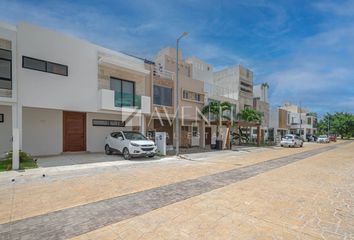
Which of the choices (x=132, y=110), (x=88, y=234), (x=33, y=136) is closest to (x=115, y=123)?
(x=132, y=110)

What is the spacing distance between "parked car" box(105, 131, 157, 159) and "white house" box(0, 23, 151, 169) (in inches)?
83.3

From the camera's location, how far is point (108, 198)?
20.1 ft

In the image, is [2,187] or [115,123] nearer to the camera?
[2,187]

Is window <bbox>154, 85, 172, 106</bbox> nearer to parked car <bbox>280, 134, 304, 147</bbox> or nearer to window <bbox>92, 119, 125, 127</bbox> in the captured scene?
window <bbox>92, 119, 125, 127</bbox>

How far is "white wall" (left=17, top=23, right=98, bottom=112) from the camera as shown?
1219cm

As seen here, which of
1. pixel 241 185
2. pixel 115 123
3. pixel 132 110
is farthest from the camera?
pixel 115 123

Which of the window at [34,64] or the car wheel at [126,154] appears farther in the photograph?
the car wheel at [126,154]

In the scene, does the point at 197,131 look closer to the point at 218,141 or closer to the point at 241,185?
the point at 218,141

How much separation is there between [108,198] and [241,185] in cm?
436

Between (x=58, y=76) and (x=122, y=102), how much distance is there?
442 cm

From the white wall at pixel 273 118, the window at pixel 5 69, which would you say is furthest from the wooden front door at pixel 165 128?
Answer: the white wall at pixel 273 118

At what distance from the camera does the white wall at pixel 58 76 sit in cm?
1219

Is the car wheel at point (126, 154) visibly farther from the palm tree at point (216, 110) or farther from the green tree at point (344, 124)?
the green tree at point (344, 124)

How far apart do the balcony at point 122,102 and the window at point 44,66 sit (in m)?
2.57
